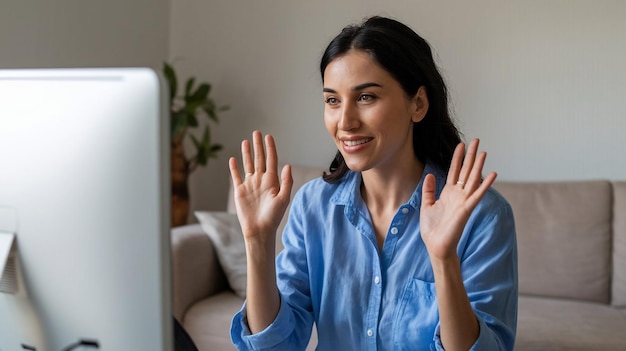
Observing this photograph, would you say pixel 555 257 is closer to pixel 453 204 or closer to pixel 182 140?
pixel 453 204

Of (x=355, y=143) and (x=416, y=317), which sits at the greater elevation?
(x=355, y=143)

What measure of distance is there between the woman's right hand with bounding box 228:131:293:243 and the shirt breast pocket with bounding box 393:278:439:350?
13.6 inches

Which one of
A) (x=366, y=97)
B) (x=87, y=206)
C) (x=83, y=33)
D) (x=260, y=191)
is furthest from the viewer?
(x=83, y=33)

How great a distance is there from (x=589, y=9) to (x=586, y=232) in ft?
2.93

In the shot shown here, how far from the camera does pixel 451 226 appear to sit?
1073mm

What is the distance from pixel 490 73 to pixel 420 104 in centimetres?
168

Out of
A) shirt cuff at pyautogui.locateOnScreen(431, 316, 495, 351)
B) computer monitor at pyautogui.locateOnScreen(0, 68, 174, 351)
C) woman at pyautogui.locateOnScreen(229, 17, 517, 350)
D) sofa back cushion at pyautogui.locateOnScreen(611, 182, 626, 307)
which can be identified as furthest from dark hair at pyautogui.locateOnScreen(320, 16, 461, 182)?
sofa back cushion at pyautogui.locateOnScreen(611, 182, 626, 307)

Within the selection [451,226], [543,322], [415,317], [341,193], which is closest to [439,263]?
[451,226]

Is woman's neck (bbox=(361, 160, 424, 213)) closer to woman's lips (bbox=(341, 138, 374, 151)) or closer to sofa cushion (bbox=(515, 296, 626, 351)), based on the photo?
woman's lips (bbox=(341, 138, 374, 151))

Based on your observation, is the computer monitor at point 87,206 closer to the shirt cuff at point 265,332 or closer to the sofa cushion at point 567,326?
the shirt cuff at point 265,332

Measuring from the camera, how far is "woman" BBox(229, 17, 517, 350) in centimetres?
116

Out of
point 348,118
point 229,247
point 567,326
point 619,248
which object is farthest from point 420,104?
point 619,248

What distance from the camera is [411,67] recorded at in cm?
139

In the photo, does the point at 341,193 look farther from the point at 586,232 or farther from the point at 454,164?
the point at 586,232
